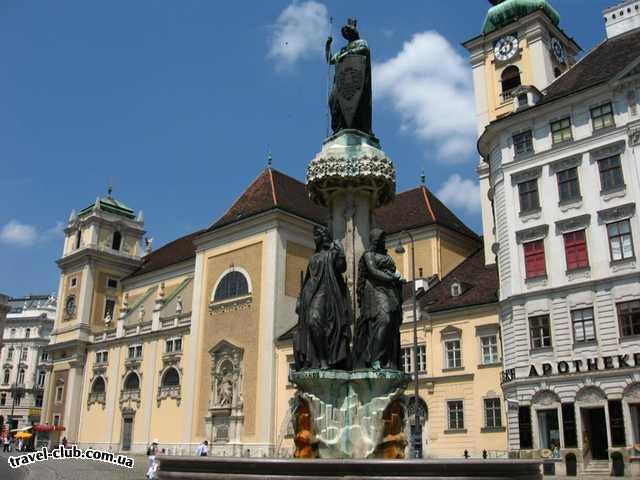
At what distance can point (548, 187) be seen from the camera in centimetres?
2723

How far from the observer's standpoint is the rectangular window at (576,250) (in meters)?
25.4

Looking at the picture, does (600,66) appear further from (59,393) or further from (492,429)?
(59,393)

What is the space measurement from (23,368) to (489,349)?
77.5 metres

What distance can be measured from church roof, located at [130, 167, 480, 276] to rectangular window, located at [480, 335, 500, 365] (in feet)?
45.6

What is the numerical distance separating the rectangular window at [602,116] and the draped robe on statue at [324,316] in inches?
826

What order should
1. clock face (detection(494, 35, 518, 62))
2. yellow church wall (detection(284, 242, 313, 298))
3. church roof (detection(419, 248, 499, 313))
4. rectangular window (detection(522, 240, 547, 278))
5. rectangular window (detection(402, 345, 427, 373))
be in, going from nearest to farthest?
rectangular window (detection(522, 240, 547, 278)) < church roof (detection(419, 248, 499, 313)) < rectangular window (detection(402, 345, 427, 373)) < clock face (detection(494, 35, 518, 62)) < yellow church wall (detection(284, 242, 313, 298))

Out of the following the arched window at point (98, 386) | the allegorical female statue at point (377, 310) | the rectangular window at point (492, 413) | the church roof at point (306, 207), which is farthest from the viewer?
the arched window at point (98, 386)

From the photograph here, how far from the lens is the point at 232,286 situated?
4300 centimetres

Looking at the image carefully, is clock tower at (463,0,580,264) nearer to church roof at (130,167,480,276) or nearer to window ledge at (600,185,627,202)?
church roof at (130,167,480,276)

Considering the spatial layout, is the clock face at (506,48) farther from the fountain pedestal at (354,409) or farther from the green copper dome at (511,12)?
the fountain pedestal at (354,409)

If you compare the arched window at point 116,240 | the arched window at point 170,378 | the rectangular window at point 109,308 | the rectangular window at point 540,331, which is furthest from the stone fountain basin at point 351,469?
the arched window at point 116,240

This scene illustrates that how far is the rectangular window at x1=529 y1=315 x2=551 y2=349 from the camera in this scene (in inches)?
1013

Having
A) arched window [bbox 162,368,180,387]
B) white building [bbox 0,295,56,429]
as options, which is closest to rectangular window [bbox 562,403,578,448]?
arched window [bbox 162,368,180,387]

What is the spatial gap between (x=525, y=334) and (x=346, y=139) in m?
19.3
